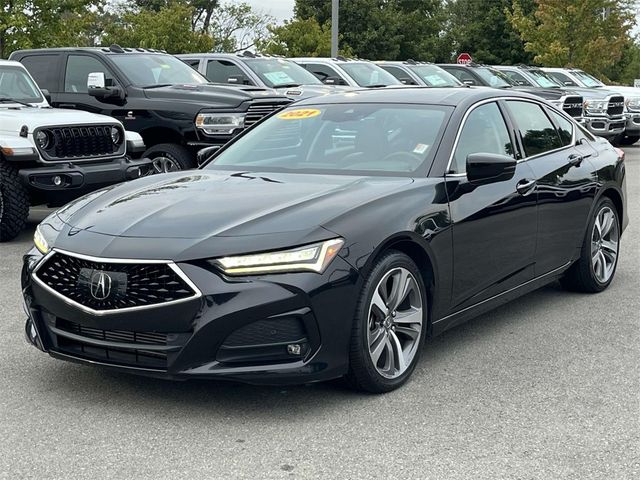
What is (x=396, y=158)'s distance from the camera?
215 inches

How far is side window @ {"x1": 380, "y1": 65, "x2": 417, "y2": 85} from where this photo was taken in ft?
65.2

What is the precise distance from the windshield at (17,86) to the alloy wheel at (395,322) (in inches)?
274

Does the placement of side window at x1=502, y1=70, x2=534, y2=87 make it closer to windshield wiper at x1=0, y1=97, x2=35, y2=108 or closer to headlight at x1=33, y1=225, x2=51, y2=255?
windshield wiper at x1=0, y1=97, x2=35, y2=108

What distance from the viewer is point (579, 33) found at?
36156 mm

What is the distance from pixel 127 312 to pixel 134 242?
330 millimetres

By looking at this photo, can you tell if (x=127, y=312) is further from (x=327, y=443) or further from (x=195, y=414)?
(x=327, y=443)

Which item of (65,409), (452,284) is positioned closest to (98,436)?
(65,409)

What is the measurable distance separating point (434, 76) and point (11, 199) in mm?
13005

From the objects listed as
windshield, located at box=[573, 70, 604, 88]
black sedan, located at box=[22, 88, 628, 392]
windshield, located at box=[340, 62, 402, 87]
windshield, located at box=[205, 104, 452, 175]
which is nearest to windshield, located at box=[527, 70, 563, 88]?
windshield, located at box=[573, 70, 604, 88]

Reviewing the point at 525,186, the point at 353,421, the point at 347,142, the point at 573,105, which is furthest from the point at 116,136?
the point at 573,105

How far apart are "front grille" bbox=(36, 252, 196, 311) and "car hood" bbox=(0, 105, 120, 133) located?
17.1 feet

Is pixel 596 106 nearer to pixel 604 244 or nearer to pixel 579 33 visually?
pixel 604 244

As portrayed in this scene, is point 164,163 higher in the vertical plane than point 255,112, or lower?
lower

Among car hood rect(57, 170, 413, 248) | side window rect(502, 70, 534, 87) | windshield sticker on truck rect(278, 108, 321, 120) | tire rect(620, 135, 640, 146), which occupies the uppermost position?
windshield sticker on truck rect(278, 108, 321, 120)
